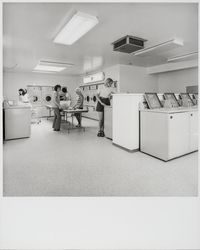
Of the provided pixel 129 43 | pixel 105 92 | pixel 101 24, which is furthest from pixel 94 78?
pixel 101 24

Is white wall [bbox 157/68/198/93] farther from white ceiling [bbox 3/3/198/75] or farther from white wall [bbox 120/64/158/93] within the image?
white ceiling [bbox 3/3/198/75]

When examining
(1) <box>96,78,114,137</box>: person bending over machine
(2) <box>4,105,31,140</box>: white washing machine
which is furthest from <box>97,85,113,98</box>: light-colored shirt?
(2) <box>4,105,31,140</box>: white washing machine

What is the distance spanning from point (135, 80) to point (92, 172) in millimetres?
5842

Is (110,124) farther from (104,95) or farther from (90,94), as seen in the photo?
(90,94)

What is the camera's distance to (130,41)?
12.2ft

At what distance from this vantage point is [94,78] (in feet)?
28.8

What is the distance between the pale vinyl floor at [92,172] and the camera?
208 centimetres

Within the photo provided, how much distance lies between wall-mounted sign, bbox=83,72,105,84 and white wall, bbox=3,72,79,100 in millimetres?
1219

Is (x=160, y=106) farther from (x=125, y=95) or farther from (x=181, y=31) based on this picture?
(x=181, y=31)

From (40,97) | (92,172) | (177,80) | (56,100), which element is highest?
(177,80)

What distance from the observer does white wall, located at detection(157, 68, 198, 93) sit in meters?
6.41

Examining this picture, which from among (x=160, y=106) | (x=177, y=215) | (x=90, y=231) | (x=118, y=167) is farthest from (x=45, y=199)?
(x=160, y=106)

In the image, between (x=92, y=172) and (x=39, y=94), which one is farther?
(x=39, y=94)

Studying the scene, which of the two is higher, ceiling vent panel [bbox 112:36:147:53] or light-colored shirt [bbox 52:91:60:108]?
ceiling vent panel [bbox 112:36:147:53]
